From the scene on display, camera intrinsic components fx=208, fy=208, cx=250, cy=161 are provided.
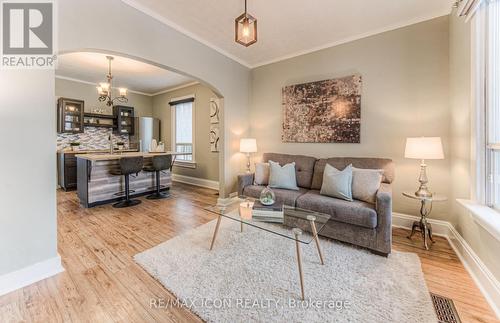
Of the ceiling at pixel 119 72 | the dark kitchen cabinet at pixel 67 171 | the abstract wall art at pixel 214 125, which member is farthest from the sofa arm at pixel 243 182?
the dark kitchen cabinet at pixel 67 171

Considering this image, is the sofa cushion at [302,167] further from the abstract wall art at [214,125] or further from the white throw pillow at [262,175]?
the abstract wall art at [214,125]

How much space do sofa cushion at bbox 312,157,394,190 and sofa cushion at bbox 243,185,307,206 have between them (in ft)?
0.96

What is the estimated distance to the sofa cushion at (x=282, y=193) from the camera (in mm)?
2713

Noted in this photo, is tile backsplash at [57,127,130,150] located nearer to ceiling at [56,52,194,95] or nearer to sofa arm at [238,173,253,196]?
ceiling at [56,52,194,95]

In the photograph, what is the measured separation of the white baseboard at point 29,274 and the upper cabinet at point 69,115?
4485mm

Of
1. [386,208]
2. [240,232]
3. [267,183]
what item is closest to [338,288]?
[386,208]

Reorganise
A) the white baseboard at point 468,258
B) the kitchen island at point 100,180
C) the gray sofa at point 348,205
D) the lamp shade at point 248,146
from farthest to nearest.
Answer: the lamp shade at point 248,146, the kitchen island at point 100,180, the gray sofa at point 348,205, the white baseboard at point 468,258

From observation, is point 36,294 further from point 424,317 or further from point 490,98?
point 490,98

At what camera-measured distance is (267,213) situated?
225cm

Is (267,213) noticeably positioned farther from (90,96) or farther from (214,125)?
(90,96)

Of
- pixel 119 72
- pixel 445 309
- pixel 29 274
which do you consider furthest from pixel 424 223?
pixel 119 72

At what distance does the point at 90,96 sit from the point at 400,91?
22.9 ft

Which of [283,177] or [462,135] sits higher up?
[462,135]

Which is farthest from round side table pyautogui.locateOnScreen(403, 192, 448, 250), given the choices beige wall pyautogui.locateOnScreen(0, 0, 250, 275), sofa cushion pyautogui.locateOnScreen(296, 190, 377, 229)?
beige wall pyautogui.locateOnScreen(0, 0, 250, 275)
